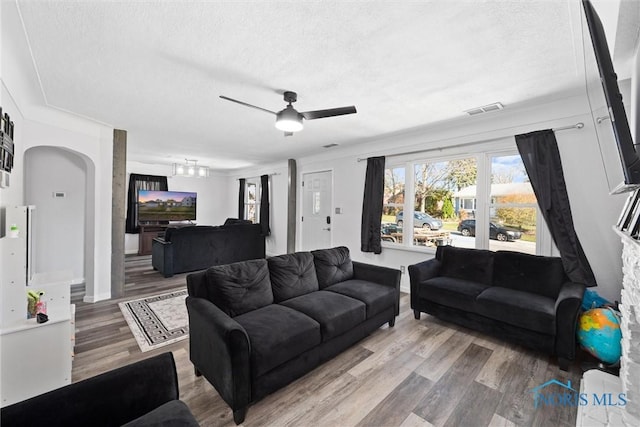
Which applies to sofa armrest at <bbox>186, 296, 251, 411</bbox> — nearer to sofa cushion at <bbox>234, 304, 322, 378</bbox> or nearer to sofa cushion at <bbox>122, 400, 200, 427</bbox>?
sofa cushion at <bbox>234, 304, 322, 378</bbox>

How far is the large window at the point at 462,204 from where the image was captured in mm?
3271

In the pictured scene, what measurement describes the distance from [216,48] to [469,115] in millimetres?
2919

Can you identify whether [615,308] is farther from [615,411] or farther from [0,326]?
[0,326]

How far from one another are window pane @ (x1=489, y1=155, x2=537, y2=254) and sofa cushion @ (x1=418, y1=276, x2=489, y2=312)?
75cm

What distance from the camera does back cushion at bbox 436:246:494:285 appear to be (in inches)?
124

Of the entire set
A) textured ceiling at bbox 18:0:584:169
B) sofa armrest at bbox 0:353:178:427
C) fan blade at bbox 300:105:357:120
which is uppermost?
textured ceiling at bbox 18:0:584:169

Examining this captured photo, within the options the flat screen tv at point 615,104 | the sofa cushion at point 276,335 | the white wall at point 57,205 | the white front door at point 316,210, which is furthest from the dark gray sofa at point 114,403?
the white front door at point 316,210

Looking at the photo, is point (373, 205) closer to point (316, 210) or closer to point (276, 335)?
point (316, 210)

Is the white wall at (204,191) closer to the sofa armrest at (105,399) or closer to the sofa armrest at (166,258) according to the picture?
the sofa armrest at (166,258)

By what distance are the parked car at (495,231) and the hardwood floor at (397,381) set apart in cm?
129

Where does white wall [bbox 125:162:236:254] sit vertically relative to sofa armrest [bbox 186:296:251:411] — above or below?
above

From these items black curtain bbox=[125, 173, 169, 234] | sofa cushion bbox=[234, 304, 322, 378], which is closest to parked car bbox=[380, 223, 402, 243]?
sofa cushion bbox=[234, 304, 322, 378]

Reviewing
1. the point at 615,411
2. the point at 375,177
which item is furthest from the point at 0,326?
the point at 375,177

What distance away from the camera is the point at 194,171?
621cm
